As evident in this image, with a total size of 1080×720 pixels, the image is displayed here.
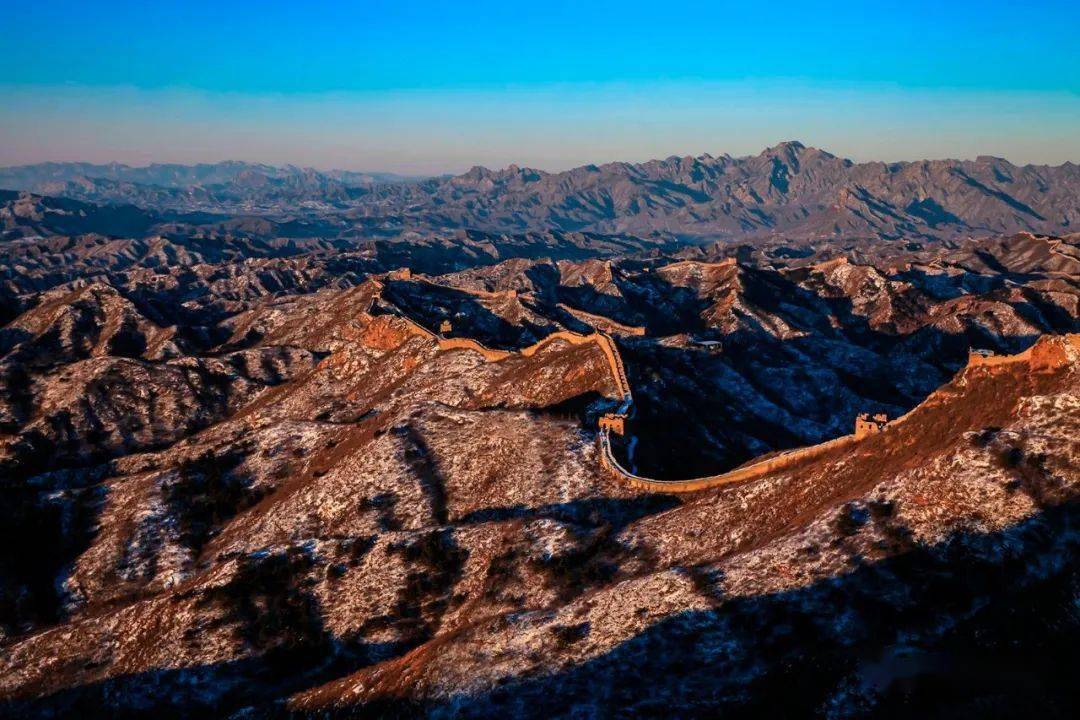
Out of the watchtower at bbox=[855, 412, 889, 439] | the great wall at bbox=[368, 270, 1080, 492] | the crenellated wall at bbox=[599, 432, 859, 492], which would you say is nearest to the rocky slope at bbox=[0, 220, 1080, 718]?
the great wall at bbox=[368, 270, 1080, 492]

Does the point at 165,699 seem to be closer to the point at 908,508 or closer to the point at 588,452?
the point at 588,452

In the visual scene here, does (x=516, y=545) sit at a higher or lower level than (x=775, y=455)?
lower

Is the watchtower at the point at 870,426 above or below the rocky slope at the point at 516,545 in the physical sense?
above

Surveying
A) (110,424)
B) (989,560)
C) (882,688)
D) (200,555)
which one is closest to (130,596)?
(200,555)

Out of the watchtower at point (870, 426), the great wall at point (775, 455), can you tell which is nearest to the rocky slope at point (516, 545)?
the great wall at point (775, 455)

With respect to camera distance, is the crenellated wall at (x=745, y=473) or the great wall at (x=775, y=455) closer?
the great wall at (x=775, y=455)

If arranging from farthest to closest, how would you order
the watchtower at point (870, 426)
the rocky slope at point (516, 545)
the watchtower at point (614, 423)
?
the watchtower at point (614, 423), the watchtower at point (870, 426), the rocky slope at point (516, 545)

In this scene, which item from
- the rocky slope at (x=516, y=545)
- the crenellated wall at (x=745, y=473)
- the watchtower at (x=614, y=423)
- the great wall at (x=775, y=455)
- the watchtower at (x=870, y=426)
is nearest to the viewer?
the rocky slope at (x=516, y=545)

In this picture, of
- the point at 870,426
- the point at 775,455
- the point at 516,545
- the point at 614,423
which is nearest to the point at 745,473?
the point at 775,455

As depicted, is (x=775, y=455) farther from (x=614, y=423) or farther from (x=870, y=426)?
(x=614, y=423)

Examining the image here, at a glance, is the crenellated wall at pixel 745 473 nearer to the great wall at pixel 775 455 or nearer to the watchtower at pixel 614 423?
the great wall at pixel 775 455

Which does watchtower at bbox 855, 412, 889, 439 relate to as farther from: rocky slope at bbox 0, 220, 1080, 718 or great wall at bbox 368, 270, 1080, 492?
rocky slope at bbox 0, 220, 1080, 718
